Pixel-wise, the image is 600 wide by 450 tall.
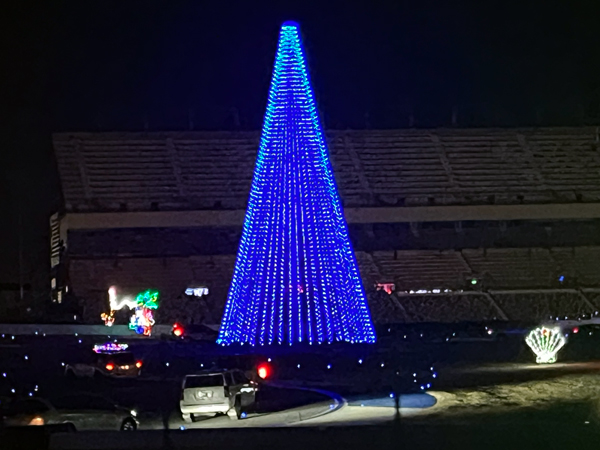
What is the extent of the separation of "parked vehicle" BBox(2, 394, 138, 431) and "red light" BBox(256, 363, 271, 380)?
4.06 m

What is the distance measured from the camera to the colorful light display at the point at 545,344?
771 inches

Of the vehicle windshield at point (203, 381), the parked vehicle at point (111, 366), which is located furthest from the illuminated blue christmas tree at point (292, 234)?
the vehicle windshield at point (203, 381)

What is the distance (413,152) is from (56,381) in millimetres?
31318

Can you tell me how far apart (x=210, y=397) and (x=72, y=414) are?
7.49 ft

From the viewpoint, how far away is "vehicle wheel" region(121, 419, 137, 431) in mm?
11513

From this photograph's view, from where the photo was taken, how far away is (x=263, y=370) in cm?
1583

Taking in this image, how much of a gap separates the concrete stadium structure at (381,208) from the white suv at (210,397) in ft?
76.6

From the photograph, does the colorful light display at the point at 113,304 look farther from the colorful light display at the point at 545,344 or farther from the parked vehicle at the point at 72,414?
the parked vehicle at the point at 72,414

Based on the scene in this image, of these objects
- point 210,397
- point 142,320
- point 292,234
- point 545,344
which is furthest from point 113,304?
point 210,397

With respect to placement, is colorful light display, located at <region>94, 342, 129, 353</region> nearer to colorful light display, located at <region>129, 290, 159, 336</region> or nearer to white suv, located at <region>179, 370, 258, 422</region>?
white suv, located at <region>179, 370, 258, 422</region>

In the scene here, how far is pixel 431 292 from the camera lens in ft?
120

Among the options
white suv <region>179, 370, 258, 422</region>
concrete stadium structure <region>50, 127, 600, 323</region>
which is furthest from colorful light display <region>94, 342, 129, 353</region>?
concrete stadium structure <region>50, 127, 600, 323</region>

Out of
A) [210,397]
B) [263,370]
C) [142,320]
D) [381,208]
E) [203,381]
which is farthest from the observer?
[381,208]

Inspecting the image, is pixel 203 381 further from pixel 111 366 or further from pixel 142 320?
pixel 142 320
